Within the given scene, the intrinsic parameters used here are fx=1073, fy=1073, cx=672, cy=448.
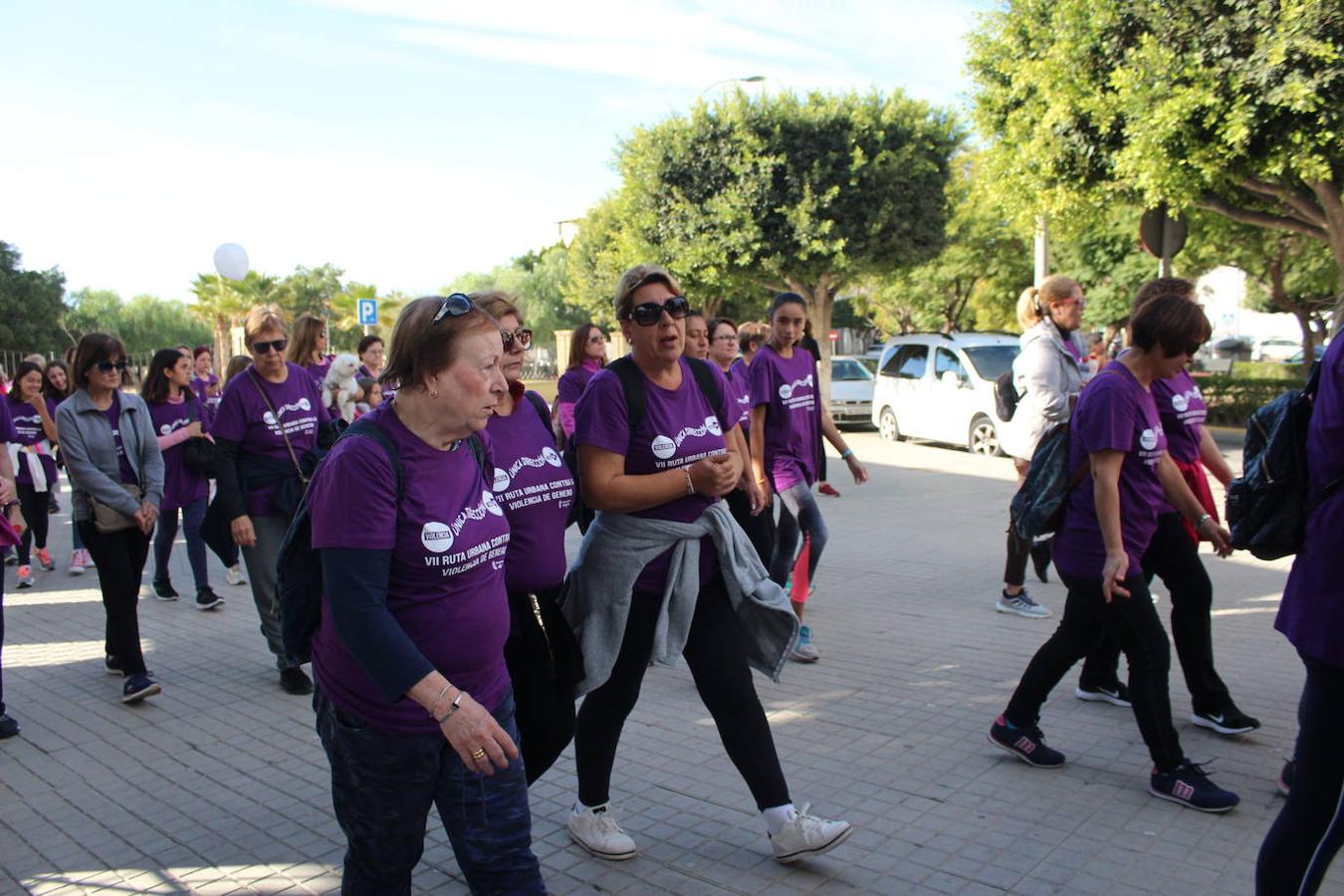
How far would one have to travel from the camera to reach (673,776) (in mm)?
4383

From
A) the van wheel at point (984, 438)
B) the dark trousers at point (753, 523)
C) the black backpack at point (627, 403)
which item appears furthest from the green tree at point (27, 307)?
the black backpack at point (627, 403)

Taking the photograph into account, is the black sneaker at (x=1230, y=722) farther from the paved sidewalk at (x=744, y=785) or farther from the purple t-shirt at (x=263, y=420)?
the purple t-shirt at (x=263, y=420)

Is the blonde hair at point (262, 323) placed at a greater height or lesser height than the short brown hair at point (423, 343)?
greater

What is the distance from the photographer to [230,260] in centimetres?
1644

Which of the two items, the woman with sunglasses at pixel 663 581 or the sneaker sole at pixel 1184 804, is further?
the sneaker sole at pixel 1184 804

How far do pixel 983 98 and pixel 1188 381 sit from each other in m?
12.6

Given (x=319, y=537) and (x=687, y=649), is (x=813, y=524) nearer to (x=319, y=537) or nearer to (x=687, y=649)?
(x=687, y=649)

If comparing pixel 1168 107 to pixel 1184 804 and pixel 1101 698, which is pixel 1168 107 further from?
pixel 1184 804

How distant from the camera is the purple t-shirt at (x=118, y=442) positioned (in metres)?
5.68

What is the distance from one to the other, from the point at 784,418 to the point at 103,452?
12.0ft

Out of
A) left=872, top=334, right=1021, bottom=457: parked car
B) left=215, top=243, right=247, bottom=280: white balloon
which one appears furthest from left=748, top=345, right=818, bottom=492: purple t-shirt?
left=215, top=243, right=247, bottom=280: white balloon

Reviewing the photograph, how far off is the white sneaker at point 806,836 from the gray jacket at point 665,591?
1.60ft

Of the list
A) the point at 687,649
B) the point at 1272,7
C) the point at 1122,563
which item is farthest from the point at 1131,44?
the point at 687,649

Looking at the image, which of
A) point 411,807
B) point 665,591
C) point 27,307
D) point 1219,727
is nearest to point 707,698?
point 665,591
